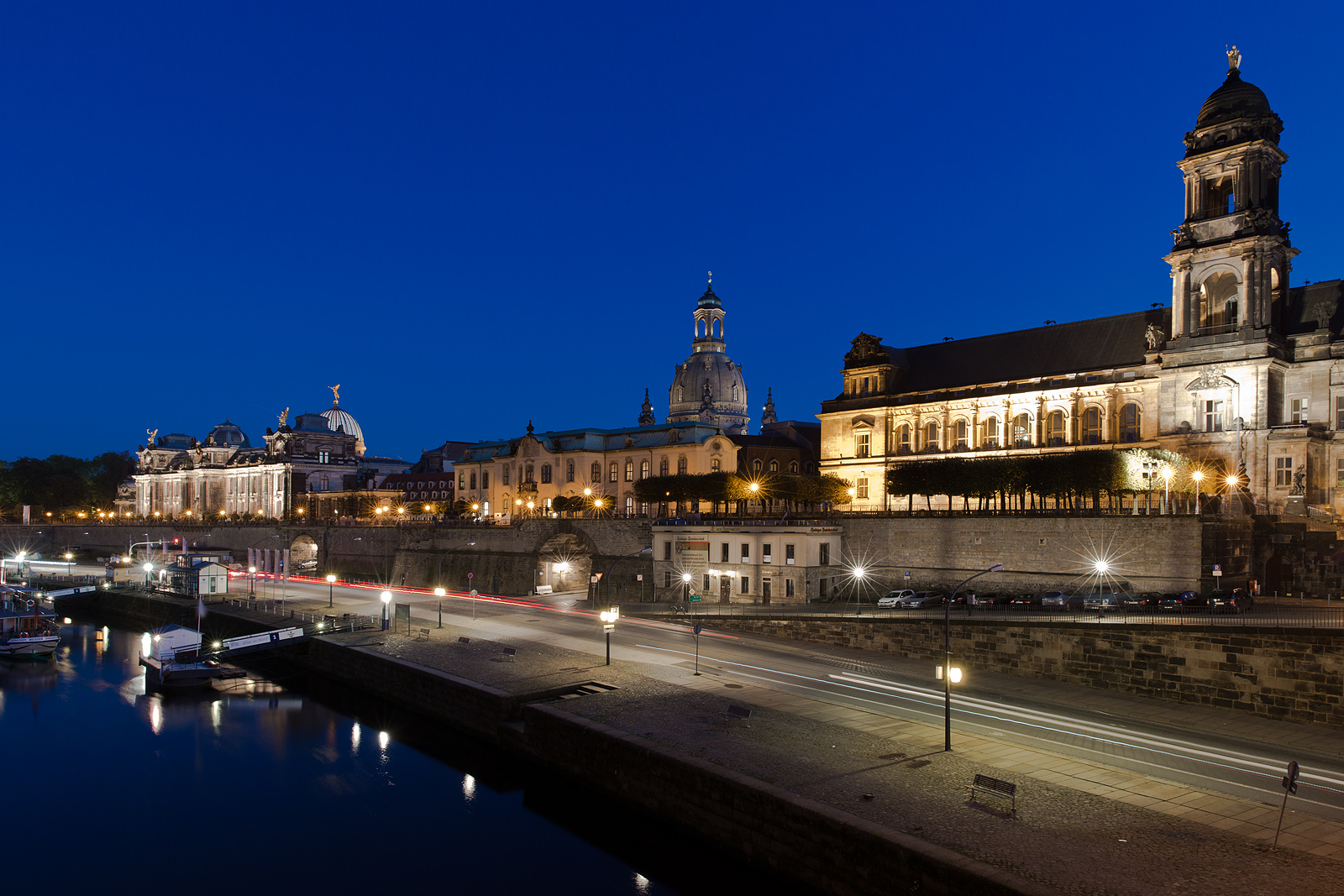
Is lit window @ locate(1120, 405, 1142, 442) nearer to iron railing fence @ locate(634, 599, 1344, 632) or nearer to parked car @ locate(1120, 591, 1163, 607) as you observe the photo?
parked car @ locate(1120, 591, 1163, 607)

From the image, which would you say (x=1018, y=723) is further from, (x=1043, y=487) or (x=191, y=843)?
(x=1043, y=487)

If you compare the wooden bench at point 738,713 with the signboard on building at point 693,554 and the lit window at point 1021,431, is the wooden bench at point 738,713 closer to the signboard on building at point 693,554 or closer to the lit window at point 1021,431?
the signboard on building at point 693,554

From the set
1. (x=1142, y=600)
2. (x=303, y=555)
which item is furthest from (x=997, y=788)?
(x=303, y=555)

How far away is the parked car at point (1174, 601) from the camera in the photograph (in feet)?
125

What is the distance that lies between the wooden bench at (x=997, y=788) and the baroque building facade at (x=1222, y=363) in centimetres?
4115

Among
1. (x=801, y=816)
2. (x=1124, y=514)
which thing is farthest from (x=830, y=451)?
(x=801, y=816)

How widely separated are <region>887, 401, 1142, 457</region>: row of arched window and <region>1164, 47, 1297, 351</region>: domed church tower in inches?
270

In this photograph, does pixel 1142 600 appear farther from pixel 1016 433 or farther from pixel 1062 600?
pixel 1016 433

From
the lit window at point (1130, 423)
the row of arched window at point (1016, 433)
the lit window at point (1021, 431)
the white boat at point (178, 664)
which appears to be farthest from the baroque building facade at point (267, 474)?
the lit window at point (1130, 423)

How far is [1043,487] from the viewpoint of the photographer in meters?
55.7

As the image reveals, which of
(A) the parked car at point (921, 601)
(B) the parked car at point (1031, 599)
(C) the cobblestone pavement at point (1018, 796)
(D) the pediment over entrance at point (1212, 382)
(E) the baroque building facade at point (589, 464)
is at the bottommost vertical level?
(C) the cobblestone pavement at point (1018, 796)

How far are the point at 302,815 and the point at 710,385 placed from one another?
109465mm

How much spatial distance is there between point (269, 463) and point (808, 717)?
13191 cm

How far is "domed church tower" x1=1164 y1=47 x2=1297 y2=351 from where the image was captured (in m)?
54.8
